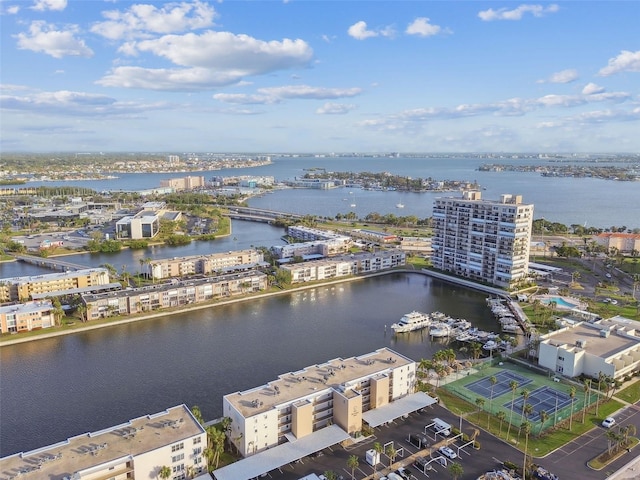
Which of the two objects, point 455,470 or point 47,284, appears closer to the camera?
point 455,470

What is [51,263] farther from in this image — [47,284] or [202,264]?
[202,264]

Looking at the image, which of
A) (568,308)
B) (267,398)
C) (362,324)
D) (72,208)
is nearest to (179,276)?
(362,324)

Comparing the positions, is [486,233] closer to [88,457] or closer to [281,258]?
[281,258]

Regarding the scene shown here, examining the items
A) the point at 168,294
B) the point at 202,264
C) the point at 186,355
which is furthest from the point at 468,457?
the point at 202,264

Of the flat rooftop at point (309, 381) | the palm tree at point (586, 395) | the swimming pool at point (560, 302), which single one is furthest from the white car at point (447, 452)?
the swimming pool at point (560, 302)

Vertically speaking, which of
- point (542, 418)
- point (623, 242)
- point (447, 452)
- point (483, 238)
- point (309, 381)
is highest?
point (483, 238)

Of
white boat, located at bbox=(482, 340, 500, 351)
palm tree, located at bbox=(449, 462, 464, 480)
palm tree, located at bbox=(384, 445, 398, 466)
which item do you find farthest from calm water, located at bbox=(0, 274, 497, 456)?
palm tree, located at bbox=(449, 462, 464, 480)
